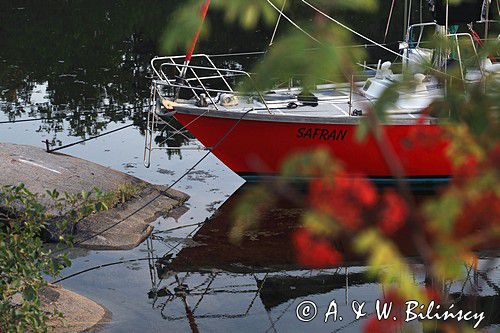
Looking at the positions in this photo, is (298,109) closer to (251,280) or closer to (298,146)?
(298,146)

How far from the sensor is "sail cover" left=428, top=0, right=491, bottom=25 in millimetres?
12875

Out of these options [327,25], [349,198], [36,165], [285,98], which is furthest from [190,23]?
[285,98]

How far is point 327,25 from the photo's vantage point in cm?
323

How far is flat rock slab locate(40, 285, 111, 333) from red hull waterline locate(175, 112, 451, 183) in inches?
164

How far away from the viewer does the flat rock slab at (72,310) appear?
8.29 m

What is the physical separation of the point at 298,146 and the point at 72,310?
4.85 m

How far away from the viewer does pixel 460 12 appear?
1301 centimetres

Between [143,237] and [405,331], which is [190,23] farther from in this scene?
[143,237]

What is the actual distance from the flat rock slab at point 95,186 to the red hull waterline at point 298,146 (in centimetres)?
92

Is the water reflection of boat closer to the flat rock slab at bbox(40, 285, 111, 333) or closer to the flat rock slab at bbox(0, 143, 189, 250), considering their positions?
the flat rock slab at bbox(0, 143, 189, 250)
